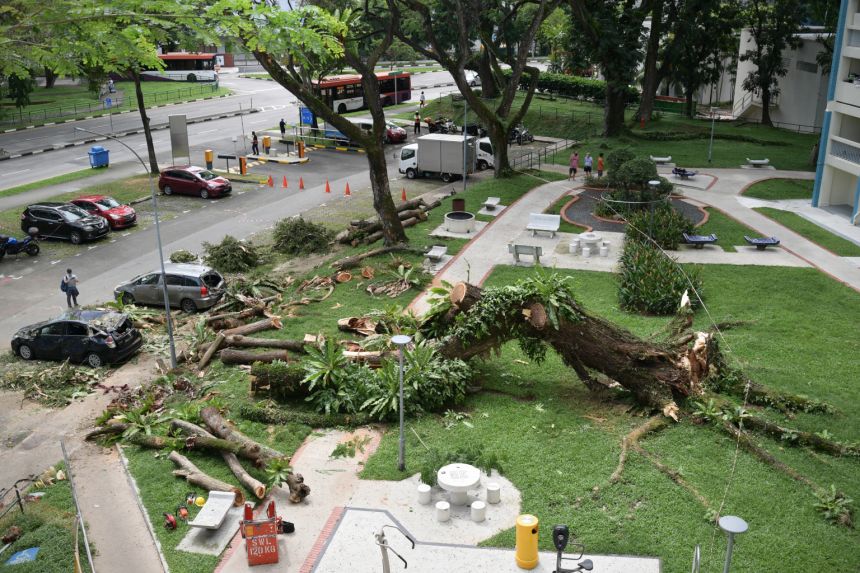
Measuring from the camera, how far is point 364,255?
27359 mm

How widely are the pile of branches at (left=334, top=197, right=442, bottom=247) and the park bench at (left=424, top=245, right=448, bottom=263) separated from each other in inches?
112

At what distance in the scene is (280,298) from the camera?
2436 centimetres

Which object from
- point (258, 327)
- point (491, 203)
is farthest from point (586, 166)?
point (258, 327)

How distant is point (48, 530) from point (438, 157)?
1175 inches

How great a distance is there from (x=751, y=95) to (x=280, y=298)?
42.7 metres

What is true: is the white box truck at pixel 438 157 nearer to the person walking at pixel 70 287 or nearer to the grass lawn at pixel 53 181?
the grass lawn at pixel 53 181

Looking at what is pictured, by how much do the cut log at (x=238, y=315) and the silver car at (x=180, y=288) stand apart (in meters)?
1.66

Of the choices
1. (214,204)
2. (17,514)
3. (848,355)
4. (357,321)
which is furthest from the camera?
(214,204)

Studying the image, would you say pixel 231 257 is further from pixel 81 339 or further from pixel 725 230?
pixel 725 230

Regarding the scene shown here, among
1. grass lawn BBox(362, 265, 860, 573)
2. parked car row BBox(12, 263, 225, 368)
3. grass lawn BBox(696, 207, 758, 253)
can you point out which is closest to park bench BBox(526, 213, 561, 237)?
grass lawn BBox(696, 207, 758, 253)

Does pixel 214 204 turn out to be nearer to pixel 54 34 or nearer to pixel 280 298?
pixel 280 298

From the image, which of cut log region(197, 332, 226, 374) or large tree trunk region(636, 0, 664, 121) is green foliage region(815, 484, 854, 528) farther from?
large tree trunk region(636, 0, 664, 121)

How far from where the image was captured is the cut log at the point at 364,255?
2662 centimetres

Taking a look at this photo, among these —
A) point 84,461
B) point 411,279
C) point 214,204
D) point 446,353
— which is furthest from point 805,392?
point 214,204
